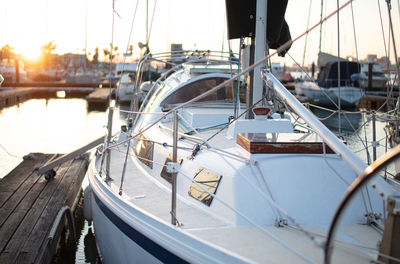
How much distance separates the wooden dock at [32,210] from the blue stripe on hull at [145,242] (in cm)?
124

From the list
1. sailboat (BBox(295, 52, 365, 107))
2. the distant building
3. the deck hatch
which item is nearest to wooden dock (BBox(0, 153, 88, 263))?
the deck hatch

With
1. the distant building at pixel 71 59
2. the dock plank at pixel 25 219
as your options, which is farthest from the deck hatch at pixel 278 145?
the distant building at pixel 71 59

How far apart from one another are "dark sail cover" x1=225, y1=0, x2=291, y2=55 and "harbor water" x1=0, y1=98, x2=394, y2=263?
132 inches

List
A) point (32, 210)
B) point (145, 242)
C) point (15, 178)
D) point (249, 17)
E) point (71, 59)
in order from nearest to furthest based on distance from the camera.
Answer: point (145, 242) → point (249, 17) → point (32, 210) → point (15, 178) → point (71, 59)

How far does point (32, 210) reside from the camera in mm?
7117

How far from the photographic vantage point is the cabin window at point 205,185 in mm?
4793

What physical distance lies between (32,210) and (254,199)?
419cm

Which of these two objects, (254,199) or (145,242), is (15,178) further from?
(254,199)

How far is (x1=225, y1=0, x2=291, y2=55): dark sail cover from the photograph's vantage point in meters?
5.62

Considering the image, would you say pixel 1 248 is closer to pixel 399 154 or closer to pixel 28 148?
pixel 399 154


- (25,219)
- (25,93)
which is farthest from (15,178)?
(25,93)

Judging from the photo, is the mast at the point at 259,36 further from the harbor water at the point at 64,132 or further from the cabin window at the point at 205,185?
the harbor water at the point at 64,132

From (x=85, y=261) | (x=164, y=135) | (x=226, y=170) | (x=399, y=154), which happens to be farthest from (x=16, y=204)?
(x=399, y=154)

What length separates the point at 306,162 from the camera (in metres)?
4.66
